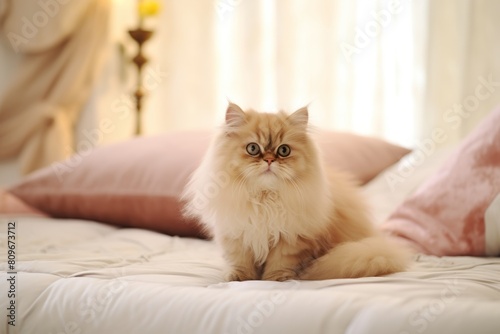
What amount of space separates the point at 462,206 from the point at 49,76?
8.55ft

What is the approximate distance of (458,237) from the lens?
161 centimetres

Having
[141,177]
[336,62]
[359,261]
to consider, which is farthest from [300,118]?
[336,62]

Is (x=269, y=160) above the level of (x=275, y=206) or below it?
above

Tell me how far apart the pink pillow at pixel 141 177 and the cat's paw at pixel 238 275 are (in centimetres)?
64

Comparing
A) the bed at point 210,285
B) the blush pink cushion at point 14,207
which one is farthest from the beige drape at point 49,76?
the bed at point 210,285

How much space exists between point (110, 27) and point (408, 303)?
2.91m

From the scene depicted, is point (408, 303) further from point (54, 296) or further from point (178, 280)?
point (54, 296)

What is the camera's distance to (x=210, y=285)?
1298 mm

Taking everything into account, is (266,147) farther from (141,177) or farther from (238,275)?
(141,177)

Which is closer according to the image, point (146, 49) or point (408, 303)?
point (408, 303)

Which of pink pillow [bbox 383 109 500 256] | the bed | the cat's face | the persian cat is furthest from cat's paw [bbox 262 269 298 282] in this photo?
pink pillow [bbox 383 109 500 256]

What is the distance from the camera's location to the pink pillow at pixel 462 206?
1.58m

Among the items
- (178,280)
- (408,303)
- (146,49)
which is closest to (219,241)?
(178,280)

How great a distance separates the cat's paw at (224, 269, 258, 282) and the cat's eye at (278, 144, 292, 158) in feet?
0.96
